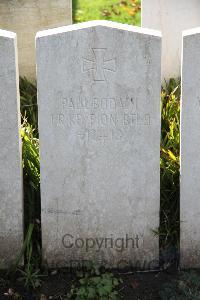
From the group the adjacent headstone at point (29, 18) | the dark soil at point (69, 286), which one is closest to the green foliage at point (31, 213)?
the dark soil at point (69, 286)

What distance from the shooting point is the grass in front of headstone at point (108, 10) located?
31.3 feet

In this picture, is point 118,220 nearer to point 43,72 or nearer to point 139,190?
point 139,190

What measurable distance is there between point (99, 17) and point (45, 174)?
216 inches

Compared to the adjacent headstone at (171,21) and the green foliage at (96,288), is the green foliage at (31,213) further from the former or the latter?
the adjacent headstone at (171,21)

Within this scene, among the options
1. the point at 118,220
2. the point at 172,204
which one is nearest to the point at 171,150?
the point at 172,204

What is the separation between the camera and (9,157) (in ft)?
14.6

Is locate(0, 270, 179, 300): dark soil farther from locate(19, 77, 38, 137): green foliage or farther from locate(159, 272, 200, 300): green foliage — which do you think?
locate(19, 77, 38, 137): green foliage

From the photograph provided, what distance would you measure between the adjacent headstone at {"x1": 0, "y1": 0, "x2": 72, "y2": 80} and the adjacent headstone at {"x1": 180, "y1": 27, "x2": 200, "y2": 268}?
2.91 metres

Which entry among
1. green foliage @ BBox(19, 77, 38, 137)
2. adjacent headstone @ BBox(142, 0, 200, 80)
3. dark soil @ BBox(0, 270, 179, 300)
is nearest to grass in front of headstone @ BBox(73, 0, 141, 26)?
adjacent headstone @ BBox(142, 0, 200, 80)

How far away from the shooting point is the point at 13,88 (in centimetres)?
432

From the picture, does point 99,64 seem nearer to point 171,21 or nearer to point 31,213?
point 31,213

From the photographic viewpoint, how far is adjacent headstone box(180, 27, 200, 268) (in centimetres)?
427

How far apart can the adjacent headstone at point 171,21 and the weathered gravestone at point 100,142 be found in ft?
8.09
